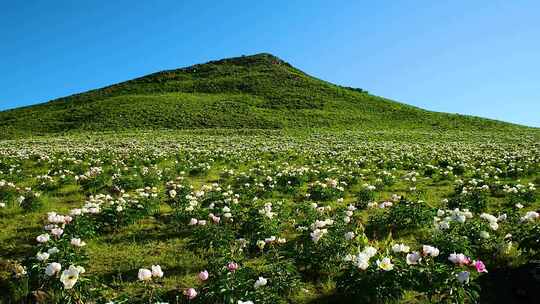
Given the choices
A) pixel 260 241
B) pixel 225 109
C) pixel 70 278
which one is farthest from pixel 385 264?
pixel 225 109

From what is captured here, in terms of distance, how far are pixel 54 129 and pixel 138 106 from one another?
46.0 feet

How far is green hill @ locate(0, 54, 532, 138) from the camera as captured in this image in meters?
56.4

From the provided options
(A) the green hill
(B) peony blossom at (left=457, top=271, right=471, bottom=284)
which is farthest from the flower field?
(A) the green hill

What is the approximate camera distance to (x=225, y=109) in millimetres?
64562

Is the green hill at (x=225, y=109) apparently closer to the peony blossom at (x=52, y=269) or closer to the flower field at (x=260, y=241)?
the flower field at (x=260, y=241)

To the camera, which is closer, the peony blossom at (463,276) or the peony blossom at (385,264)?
the peony blossom at (463,276)

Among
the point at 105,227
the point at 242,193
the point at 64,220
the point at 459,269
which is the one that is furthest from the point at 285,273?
the point at 242,193

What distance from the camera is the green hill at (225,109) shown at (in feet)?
185

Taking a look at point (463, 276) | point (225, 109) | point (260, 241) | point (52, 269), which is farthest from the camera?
point (225, 109)

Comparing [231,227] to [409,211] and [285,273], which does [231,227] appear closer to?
[285,273]

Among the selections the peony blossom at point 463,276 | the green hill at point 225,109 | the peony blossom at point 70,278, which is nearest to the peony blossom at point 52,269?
the peony blossom at point 70,278

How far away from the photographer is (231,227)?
9.33m

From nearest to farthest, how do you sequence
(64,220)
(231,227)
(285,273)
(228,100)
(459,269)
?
(459,269), (285,273), (64,220), (231,227), (228,100)

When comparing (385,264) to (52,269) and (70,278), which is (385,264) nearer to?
(70,278)
